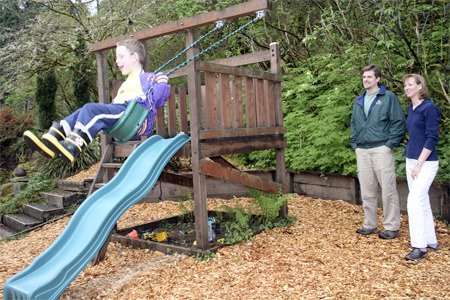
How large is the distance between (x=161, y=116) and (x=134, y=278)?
1.82m

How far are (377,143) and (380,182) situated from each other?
1.30 feet

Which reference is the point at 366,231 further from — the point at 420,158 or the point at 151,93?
the point at 151,93

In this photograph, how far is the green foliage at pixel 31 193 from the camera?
7.04m

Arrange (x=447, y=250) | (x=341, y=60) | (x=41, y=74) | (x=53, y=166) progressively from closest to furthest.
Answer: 1. (x=447, y=250)
2. (x=341, y=60)
3. (x=53, y=166)
4. (x=41, y=74)

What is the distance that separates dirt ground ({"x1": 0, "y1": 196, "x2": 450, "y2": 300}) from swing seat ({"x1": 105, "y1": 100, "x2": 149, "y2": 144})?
1.21m

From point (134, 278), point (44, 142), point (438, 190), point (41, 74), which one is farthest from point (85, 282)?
point (41, 74)

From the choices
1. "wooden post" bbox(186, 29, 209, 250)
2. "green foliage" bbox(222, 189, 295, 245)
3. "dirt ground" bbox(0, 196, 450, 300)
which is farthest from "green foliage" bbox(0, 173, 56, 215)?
"wooden post" bbox(186, 29, 209, 250)

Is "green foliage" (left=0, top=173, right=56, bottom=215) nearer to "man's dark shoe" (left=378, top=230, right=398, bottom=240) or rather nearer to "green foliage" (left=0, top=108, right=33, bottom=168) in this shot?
"green foliage" (left=0, top=108, right=33, bottom=168)

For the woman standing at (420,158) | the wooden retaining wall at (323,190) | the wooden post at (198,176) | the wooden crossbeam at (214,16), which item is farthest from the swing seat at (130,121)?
the woman standing at (420,158)

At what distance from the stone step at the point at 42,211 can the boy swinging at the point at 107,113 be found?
3172 mm

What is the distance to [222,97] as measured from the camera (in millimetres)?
4383

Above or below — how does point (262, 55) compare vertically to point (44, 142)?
above

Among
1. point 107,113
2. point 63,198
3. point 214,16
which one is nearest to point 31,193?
point 63,198

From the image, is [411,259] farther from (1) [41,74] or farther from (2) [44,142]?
(1) [41,74]
